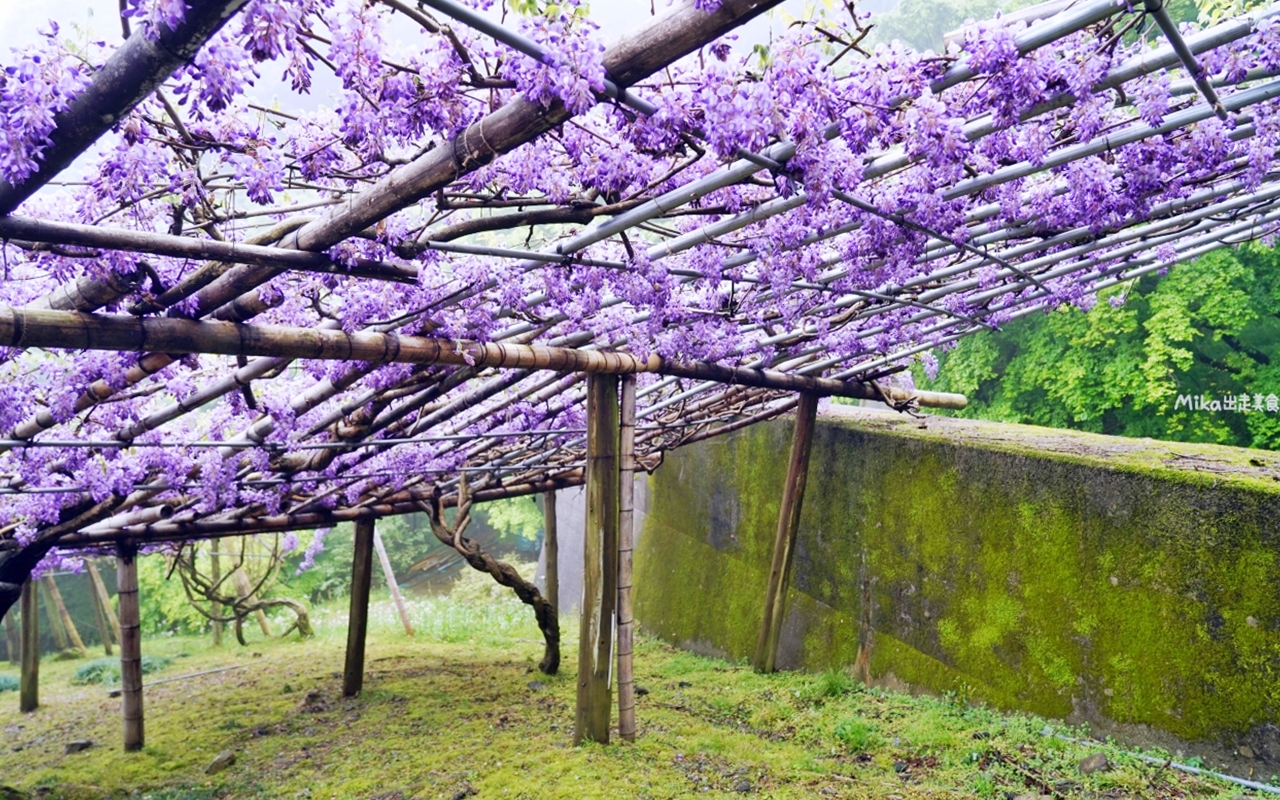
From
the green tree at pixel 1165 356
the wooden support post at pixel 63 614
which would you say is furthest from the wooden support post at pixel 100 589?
the green tree at pixel 1165 356

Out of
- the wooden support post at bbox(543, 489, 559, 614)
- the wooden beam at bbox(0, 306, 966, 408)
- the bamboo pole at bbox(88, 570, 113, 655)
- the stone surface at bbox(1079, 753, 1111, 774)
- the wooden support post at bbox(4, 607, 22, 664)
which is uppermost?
the wooden beam at bbox(0, 306, 966, 408)

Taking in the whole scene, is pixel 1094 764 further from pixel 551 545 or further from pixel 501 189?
pixel 551 545

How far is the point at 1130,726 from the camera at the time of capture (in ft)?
15.6

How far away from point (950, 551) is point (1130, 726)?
1.69 m

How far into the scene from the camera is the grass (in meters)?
4.36

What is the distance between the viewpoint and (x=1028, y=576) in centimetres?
558

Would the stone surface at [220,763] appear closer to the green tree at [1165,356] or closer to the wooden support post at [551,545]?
the wooden support post at [551,545]

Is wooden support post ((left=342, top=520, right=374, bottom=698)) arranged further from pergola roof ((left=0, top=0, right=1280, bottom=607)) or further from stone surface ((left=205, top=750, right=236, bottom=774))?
pergola roof ((left=0, top=0, right=1280, bottom=607))

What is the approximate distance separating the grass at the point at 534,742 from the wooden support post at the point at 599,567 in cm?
24

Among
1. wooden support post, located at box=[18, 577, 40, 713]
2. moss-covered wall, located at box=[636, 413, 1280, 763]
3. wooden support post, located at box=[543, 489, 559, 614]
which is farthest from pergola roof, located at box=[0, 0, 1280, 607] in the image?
wooden support post, located at box=[18, 577, 40, 713]

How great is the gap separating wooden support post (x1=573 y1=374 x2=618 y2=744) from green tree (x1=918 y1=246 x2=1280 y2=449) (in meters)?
8.24

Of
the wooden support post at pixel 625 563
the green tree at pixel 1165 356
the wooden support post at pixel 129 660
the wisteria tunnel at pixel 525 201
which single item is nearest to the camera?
the wisteria tunnel at pixel 525 201

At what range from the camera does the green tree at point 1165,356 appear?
33.8 feet

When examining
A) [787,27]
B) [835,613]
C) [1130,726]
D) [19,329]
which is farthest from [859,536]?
[19,329]
